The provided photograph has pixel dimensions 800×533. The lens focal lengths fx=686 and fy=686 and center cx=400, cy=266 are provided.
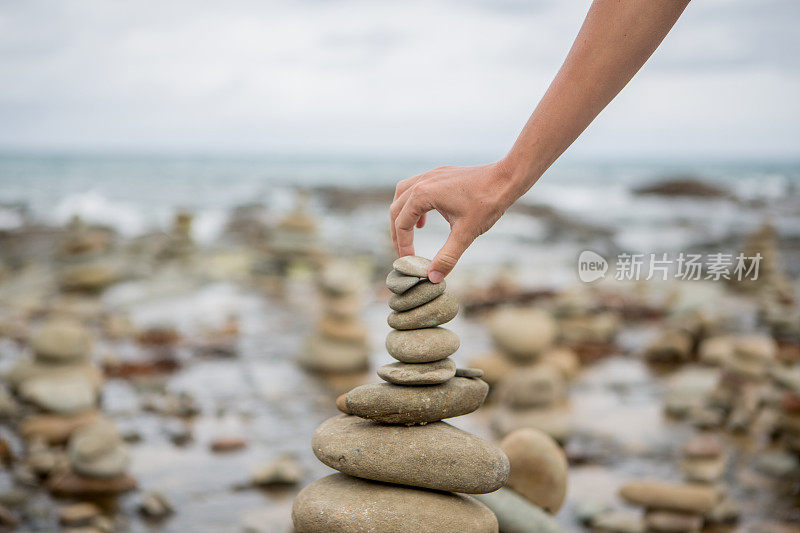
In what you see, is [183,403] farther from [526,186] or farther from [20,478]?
[526,186]

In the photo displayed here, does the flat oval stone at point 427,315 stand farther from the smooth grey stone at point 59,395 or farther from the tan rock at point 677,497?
the smooth grey stone at point 59,395

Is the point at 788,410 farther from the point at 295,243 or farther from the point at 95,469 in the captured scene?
the point at 295,243

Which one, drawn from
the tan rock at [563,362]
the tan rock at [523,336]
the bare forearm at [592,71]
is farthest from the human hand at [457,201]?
the tan rock at [563,362]

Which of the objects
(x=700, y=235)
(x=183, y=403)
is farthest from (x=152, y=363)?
(x=700, y=235)

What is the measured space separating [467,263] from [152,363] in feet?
33.4

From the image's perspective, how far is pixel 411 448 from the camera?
253cm

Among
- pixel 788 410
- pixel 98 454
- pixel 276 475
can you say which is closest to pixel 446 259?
pixel 276 475

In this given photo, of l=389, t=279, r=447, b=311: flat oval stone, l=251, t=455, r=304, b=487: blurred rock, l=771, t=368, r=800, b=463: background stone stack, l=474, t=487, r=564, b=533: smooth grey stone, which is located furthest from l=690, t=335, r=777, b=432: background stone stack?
l=389, t=279, r=447, b=311: flat oval stone

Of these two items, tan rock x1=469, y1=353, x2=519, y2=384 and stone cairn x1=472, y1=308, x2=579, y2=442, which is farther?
tan rock x1=469, y1=353, x2=519, y2=384

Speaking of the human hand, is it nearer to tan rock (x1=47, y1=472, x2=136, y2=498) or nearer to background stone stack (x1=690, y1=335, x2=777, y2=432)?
tan rock (x1=47, y1=472, x2=136, y2=498)

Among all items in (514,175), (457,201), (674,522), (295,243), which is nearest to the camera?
(514,175)

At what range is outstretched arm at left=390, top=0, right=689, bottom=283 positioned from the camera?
1637 millimetres

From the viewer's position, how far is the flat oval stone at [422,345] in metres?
2.56

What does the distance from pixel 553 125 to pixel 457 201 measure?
0.38m
